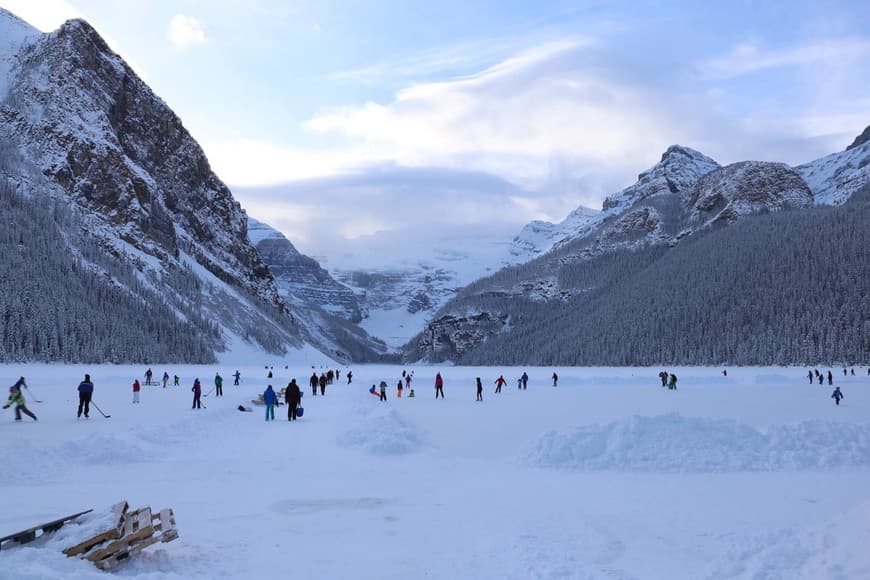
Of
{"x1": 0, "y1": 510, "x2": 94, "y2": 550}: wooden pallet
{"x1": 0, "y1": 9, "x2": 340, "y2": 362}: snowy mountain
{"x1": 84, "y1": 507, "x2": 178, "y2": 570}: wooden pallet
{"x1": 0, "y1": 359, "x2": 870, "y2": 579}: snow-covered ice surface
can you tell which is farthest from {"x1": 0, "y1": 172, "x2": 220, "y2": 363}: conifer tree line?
{"x1": 84, "y1": 507, "x2": 178, "y2": 570}: wooden pallet

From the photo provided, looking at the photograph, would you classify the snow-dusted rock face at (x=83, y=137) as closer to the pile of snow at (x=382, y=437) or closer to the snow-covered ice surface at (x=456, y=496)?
the snow-covered ice surface at (x=456, y=496)

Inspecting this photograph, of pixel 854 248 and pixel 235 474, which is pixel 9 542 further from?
pixel 854 248

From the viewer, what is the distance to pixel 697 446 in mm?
19281

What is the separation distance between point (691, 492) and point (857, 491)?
3.76m

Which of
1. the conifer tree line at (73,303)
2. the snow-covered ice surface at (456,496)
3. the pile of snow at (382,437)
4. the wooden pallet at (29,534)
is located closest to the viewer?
the wooden pallet at (29,534)

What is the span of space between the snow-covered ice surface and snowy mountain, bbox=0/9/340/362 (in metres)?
93.3

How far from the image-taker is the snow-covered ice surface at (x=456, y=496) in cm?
961

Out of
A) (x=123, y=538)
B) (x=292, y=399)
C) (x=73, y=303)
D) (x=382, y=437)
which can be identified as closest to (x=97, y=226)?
(x=73, y=303)

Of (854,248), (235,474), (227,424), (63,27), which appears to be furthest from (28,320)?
(854,248)

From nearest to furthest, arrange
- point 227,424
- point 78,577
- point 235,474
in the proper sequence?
point 78,577 → point 235,474 → point 227,424

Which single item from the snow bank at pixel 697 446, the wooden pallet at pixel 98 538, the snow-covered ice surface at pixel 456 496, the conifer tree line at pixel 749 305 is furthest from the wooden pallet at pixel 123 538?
the conifer tree line at pixel 749 305

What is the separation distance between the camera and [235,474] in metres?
17.0

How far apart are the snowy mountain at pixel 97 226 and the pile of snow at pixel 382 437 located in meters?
91.9

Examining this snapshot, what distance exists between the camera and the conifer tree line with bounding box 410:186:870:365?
12019cm
